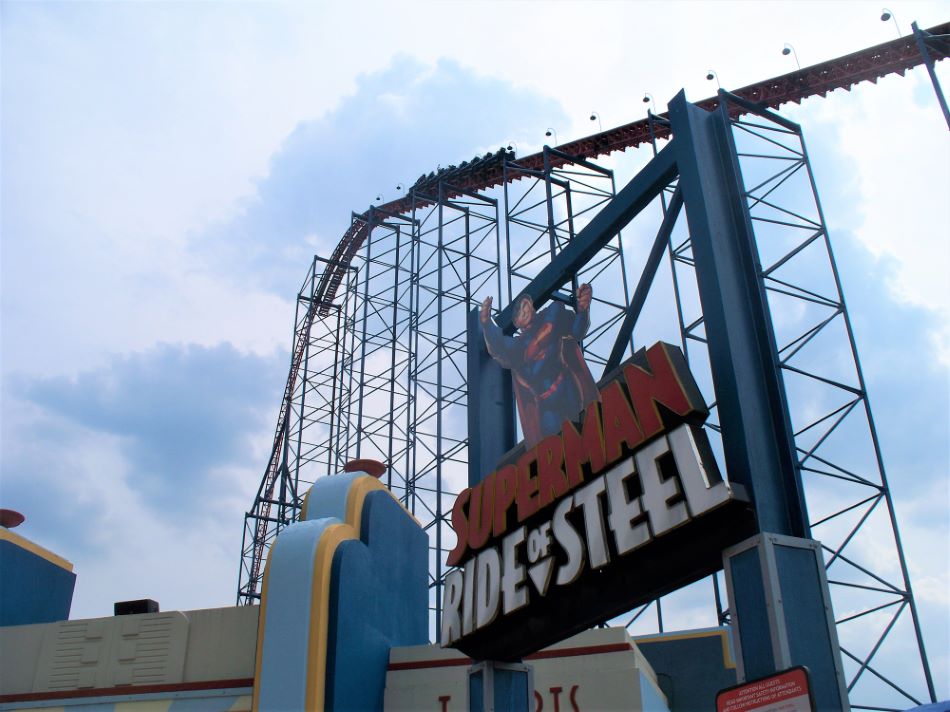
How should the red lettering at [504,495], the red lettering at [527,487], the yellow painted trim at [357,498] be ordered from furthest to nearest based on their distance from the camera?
the yellow painted trim at [357,498]
the red lettering at [504,495]
the red lettering at [527,487]

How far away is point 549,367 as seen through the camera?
10844 mm

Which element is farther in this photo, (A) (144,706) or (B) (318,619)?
(A) (144,706)

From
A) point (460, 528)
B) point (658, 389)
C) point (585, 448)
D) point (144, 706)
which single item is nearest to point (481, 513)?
point (460, 528)

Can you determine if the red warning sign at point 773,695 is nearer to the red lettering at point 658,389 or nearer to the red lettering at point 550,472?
the red lettering at point 658,389

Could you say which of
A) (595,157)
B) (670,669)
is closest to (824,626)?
(670,669)

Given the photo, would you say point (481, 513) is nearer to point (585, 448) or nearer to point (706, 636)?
point (585, 448)

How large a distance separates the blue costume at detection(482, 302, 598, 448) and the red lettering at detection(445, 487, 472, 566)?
967 mm

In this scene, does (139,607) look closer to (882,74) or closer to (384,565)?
(384,565)

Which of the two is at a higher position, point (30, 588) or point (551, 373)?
point (551, 373)

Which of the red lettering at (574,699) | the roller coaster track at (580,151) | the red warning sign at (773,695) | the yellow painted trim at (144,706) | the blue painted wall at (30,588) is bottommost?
the red warning sign at (773,695)

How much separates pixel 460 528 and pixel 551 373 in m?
2.07

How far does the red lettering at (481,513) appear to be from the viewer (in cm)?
985

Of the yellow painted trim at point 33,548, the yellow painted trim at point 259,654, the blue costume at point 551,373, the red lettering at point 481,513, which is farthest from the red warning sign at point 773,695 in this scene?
the yellow painted trim at point 33,548

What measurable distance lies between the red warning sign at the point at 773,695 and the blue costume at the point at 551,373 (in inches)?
163
